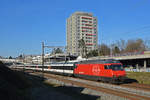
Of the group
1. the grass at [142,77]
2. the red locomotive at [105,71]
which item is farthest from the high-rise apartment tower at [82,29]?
the red locomotive at [105,71]

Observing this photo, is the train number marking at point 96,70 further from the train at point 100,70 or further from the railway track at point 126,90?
the railway track at point 126,90

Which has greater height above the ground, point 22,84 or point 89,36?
point 89,36

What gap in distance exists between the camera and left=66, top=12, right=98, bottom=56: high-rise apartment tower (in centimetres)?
15075

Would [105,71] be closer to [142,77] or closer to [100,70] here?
[100,70]

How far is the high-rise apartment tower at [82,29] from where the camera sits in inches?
5935

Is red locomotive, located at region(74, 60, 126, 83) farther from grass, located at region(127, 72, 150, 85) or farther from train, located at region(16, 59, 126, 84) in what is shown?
grass, located at region(127, 72, 150, 85)

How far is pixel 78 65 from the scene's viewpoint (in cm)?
3606

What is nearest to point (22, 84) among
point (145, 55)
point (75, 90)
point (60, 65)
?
point (75, 90)

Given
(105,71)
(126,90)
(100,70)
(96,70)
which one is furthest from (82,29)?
(126,90)

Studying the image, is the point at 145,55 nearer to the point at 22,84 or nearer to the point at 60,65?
the point at 60,65

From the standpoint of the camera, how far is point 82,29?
6053 inches

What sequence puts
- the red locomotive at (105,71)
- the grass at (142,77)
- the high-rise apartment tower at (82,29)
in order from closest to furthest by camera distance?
the red locomotive at (105,71)
the grass at (142,77)
the high-rise apartment tower at (82,29)

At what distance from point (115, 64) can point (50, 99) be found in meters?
12.2

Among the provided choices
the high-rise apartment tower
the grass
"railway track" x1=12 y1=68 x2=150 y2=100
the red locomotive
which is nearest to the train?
the red locomotive
